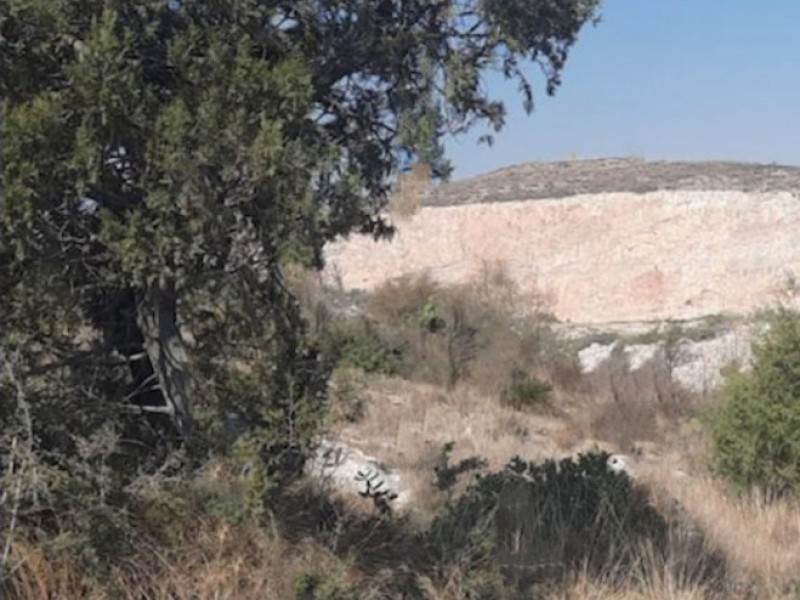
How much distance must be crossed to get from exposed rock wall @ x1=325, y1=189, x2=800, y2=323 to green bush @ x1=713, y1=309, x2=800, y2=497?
18.5m

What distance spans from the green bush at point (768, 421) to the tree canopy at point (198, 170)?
15.9 ft

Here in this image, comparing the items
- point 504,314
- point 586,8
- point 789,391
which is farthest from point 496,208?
point 586,8

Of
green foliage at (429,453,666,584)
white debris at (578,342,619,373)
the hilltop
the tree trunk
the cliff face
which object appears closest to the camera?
the tree trunk

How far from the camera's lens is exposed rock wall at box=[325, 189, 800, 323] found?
28.9 m

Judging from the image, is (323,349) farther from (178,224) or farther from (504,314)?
(504,314)

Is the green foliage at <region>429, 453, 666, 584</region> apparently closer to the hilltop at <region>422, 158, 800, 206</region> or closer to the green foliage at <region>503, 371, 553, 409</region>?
the green foliage at <region>503, 371, 553, 409</region>

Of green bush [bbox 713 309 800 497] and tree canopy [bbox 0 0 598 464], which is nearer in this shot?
tree canopy [bbox 0 0 598 464]

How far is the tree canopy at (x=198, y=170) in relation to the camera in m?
3.99

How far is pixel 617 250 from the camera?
29.9m

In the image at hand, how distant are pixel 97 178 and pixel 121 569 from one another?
1.56 m

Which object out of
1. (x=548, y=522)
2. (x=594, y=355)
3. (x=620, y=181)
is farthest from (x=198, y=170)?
(x=620, y=181)

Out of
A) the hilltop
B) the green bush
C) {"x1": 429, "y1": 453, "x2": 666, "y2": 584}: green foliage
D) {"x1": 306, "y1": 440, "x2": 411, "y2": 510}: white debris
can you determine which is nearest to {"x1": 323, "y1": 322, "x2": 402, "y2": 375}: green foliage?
{"x1": 306, "y1": 440, "x2": 411, "y2": 510}: white debris

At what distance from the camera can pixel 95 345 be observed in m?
5.15

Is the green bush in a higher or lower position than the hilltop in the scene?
lower
